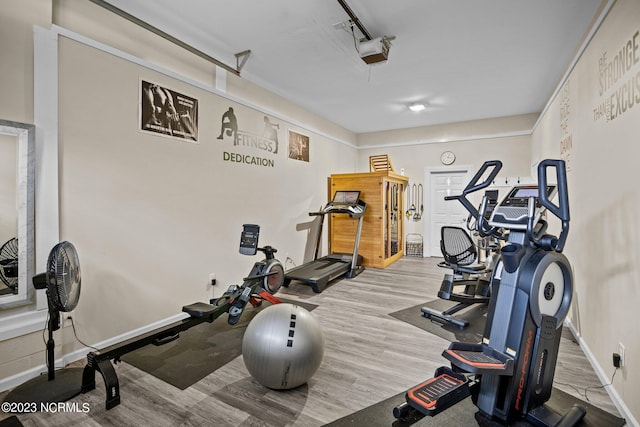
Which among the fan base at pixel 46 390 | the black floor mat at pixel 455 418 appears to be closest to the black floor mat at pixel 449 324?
the black floor mat at pixel 455 418

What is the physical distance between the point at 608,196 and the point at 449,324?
6.00ft

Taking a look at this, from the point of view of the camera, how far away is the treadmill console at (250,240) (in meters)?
3.50

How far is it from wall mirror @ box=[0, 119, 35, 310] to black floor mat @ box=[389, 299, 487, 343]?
10.9 feet

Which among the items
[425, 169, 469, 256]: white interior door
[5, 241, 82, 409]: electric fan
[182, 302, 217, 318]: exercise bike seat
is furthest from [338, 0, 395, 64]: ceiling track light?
[425, 169, 469, 256]: white interior door

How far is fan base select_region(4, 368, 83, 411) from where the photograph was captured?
2070 millimetres

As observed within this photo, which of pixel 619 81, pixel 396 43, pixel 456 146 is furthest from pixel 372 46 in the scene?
pixel 456 146

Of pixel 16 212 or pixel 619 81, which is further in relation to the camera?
pixel 16 212

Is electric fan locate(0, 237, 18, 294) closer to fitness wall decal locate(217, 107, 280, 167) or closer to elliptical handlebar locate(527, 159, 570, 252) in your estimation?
fitness wall decal locate(217, 107, 280, 167)

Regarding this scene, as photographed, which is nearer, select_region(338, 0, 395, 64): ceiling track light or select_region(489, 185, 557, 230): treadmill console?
select_region(489, 185, 557, 230): treadmill console

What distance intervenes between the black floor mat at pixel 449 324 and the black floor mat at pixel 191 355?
1.83m

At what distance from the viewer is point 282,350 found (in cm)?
210

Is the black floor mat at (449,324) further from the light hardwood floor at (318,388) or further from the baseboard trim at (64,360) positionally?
the baseboard trim at (64,360)

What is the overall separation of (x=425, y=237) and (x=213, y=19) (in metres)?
5.96

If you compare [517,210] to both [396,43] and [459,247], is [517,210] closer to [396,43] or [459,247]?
[459,247]
